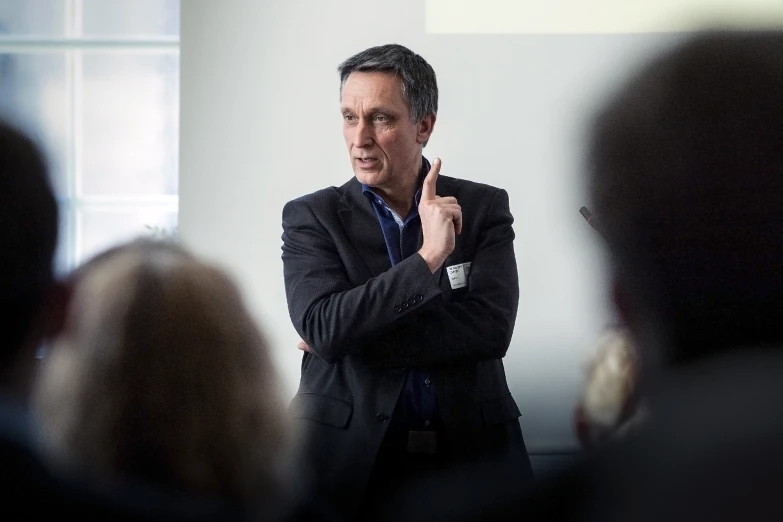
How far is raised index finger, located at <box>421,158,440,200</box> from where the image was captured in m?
1.29

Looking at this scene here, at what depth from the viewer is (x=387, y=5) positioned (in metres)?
1.38

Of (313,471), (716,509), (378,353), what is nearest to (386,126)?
(378,353)

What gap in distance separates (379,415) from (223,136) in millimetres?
518

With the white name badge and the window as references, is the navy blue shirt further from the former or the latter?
the window

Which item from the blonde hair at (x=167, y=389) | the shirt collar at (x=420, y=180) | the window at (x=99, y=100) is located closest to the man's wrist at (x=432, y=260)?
the shirt collar at (x=420, y=180)

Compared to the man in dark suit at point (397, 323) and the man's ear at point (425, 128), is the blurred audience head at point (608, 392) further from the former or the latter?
the man's ear at point (425, 128)

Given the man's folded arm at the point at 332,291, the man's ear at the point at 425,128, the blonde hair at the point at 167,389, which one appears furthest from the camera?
the man's ear at the point at 425,128

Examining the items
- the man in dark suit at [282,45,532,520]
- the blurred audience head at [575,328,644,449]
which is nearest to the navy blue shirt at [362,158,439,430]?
the man in dark suit at [282,45,532,520]

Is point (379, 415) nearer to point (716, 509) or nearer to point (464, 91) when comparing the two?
point (464, 91)

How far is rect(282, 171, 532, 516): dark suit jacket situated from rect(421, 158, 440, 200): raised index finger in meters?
0.07

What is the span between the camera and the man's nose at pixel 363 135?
4.37 ft

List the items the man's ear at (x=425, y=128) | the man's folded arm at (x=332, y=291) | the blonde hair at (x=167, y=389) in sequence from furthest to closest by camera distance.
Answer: the man's ear at (x=425, y=128), the man's folded arm at (x=332, y=291), the blonde hair at (x=167, y=389)

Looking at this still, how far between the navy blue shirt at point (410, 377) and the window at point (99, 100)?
349 millimetres

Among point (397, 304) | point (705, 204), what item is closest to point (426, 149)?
point (397, 304)
